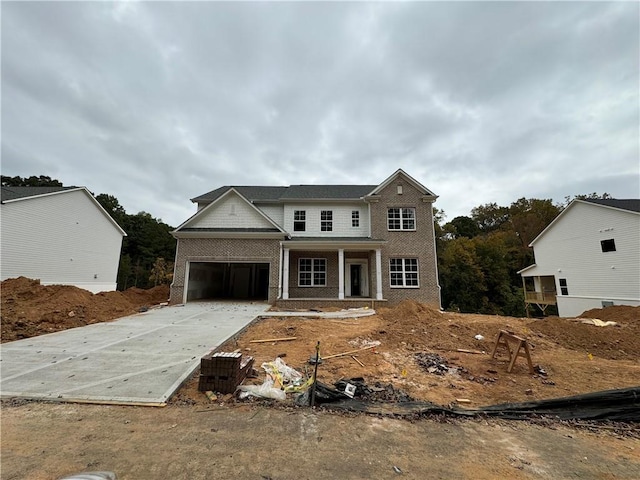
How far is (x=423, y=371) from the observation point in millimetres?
5758

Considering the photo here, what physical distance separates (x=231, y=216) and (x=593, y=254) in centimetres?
2473

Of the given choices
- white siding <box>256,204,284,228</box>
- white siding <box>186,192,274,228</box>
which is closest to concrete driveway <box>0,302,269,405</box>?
white siding <box>186,192,274,228</box>

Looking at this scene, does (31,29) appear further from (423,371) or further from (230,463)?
(423,371)

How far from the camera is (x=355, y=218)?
58.0 ft

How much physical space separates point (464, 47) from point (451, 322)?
10577 millimetres

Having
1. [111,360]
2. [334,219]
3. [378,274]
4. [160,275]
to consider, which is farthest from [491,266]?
[160,275]

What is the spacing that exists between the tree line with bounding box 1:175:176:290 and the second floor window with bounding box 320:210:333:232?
25.1 m

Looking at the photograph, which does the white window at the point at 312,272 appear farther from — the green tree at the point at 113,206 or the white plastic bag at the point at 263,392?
the green tree at the point at 113,206

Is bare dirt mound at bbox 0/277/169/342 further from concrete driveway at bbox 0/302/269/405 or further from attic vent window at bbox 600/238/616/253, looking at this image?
attic vent window at bbox 600/238/616/253

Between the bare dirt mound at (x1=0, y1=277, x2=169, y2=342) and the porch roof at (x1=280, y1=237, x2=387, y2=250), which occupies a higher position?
the porch roof at (x1=280, y1=237, x2=387, y2=250)

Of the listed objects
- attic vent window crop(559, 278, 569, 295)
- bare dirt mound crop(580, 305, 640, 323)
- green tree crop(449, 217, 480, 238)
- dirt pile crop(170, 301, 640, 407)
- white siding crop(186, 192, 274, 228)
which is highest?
green tree crop(449, 217, 480, 238)

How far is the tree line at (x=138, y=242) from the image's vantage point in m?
35.0

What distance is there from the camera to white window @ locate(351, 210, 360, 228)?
17625 mm

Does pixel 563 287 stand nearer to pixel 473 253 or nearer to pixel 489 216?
pixel 473 253
